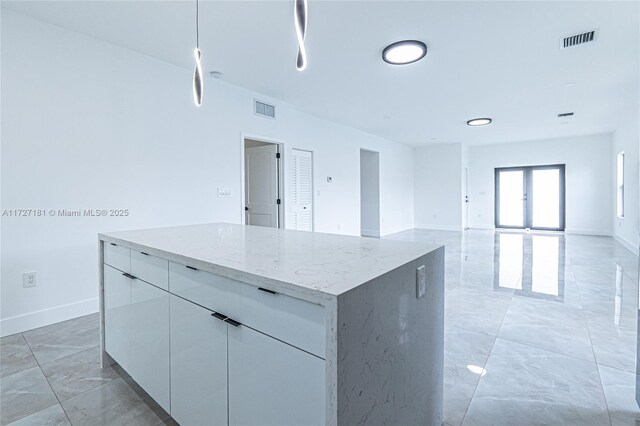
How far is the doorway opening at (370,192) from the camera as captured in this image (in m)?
8.36

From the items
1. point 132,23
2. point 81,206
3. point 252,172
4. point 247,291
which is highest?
point 132,23

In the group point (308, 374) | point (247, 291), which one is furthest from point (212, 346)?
point (308, 374)

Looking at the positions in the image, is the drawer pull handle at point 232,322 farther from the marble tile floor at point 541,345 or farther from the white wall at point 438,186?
the white wall at point 438,186

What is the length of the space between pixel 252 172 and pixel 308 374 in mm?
5008

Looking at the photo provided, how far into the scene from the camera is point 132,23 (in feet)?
9.42

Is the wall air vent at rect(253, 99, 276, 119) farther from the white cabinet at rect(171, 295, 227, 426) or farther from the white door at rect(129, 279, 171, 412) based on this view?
the white cabinet at rect(171, 295, 227, 426)

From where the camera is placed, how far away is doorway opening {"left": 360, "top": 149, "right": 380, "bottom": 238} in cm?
836

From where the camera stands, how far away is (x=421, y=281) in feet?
4.11

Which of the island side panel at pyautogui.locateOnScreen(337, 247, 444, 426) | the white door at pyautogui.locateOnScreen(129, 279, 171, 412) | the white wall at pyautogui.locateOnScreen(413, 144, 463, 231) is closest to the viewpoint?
the island side panel at pyautogui.locateOnScreen(337, 247, 444, 426)

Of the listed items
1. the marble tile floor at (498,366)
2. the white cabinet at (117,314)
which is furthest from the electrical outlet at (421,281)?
the white cabinet at (117,314)

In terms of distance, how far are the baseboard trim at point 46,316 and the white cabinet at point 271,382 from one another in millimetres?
2791

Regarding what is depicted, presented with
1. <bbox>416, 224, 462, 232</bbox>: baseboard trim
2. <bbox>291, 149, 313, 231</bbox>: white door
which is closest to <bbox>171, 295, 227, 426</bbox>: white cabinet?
<bbox>291, 149, 313, 231</bbox>: white door

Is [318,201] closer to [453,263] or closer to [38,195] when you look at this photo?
[453,263]

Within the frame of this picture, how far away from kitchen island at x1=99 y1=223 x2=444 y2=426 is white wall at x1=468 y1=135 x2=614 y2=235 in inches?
387
